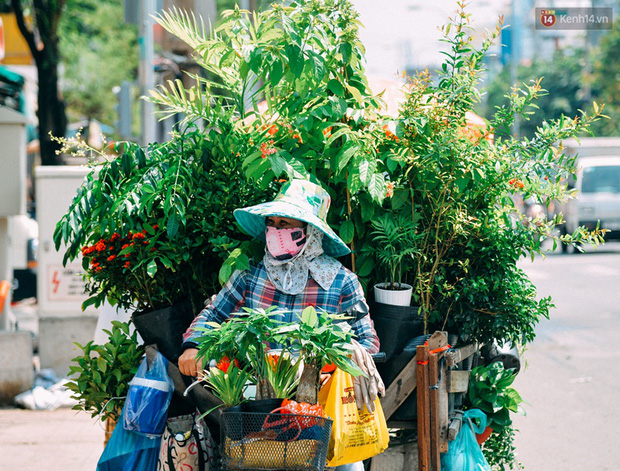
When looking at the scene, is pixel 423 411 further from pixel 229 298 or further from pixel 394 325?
pixel 229 298

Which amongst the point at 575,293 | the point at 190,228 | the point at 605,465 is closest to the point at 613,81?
the point at 575,293

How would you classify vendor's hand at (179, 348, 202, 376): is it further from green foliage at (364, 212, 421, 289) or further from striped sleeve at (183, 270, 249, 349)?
green foliage at (364, 212, 421, 289)

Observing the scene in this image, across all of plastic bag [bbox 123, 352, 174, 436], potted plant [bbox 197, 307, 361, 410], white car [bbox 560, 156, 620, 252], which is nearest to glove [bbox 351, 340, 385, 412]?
potted plant [bbox 197, 307, 361, 410]

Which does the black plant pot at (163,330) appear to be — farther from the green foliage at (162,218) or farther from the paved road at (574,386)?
the paved road at (574,386)

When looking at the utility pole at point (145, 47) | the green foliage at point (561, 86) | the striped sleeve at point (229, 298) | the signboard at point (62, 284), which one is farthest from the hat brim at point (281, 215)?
the green foliage at point (561, 86)

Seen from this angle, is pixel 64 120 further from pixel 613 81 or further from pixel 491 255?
pixel 613 81

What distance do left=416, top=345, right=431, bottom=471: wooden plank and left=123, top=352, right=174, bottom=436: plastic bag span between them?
1.09 metres

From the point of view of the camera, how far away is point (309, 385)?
320cm

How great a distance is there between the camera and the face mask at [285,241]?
3.68m

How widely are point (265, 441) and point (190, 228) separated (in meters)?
1.43

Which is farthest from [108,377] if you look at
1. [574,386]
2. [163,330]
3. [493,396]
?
[574,386]

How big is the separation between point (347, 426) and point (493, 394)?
4.08ft

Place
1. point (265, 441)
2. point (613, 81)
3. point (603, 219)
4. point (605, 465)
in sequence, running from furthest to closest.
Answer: point (613, 81) < point (603, 219) < point (605, 465) < point (265, 441)

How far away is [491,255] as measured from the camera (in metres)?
4.01
